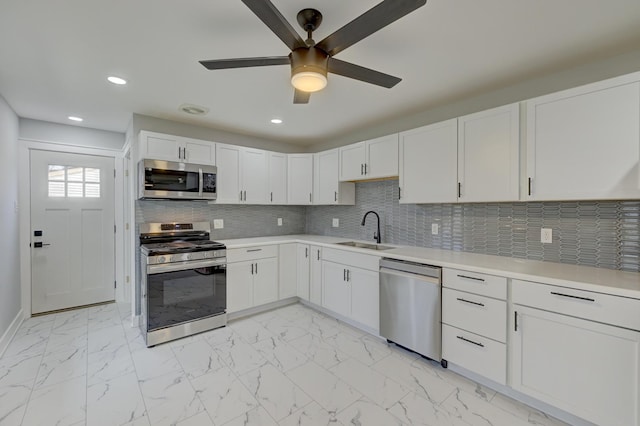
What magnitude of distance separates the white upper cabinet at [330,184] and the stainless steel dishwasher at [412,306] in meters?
1.29

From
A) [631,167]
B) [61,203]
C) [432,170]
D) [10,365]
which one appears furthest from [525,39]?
[61,203]

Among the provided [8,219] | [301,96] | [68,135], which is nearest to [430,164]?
[301,96]

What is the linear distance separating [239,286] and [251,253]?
405mm

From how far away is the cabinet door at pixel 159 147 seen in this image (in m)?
2.99

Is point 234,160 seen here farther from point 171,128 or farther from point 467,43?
point 467,43

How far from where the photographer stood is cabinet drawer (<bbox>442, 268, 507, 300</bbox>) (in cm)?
201

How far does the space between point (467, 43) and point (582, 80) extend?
1049 millimetres

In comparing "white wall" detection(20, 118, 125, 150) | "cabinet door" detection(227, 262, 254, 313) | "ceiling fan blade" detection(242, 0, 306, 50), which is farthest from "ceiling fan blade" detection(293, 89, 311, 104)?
"white wall" detection(20, 118, 125, 150)

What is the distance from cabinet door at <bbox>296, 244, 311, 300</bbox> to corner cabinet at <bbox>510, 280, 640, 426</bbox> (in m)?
2.31

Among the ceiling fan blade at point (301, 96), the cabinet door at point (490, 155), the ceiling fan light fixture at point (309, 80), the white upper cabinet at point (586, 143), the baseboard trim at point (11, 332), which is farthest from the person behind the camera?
the baseboard trim at point (11, 332)

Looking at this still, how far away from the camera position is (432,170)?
2750 millimetres

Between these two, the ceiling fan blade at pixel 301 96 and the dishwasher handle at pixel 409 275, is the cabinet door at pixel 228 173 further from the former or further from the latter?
the dishwasher handle at pixel 409 275

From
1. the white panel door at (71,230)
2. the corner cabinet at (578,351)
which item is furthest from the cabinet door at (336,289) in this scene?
the white panel door at (71,230)

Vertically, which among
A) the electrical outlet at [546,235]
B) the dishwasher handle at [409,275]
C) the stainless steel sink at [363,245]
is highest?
the electrical outlet at [546,235]
